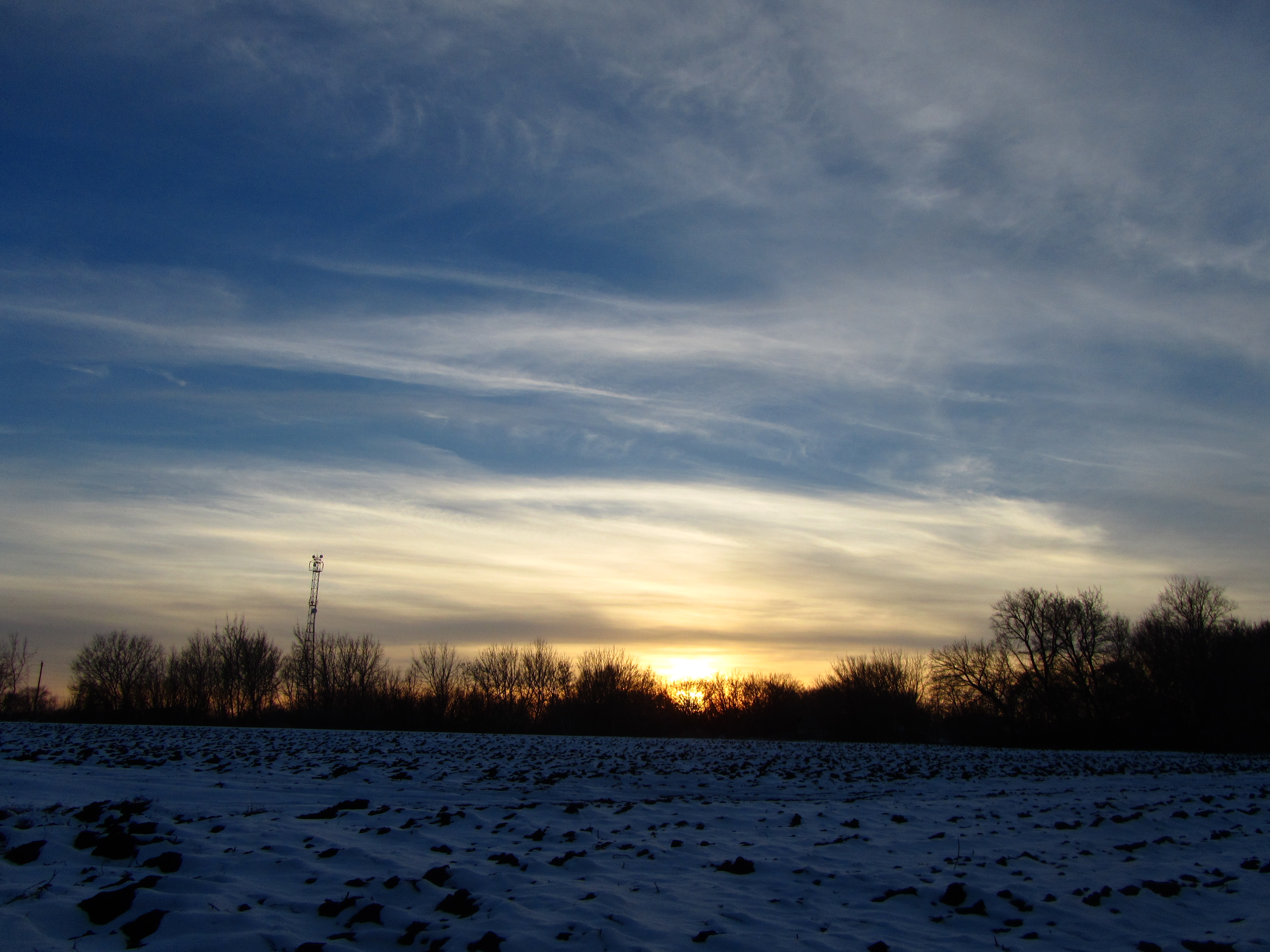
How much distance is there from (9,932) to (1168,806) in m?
21.0

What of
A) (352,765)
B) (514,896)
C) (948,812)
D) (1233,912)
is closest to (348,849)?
(514,896)

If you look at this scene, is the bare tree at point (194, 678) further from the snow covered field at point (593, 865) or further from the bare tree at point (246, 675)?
the snow covered field at point (593, 865)

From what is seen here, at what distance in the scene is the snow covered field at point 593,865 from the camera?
263 inches

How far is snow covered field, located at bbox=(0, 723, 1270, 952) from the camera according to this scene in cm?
667

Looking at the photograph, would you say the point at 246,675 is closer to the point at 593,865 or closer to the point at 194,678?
the point at 194,678

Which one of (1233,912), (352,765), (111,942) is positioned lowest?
(352,765)

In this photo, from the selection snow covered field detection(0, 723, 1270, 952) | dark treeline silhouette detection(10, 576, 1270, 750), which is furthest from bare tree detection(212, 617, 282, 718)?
snow covered field detection(0, 723, 1270, 952)

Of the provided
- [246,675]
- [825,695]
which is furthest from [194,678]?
[825,695]

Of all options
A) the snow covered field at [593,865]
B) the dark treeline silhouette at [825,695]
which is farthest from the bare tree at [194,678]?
the snow covered field at [593,865]

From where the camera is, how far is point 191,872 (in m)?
7.75

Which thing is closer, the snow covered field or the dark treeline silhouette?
the snow covered field

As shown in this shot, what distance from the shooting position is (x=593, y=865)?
973 cm

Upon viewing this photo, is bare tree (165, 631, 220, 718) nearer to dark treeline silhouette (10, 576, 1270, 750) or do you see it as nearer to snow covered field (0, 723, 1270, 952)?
→ dark treeline silhouette (10, 576, 1270, 750)

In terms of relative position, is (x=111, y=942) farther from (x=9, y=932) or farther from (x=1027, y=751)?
(x=1027, y=751)
